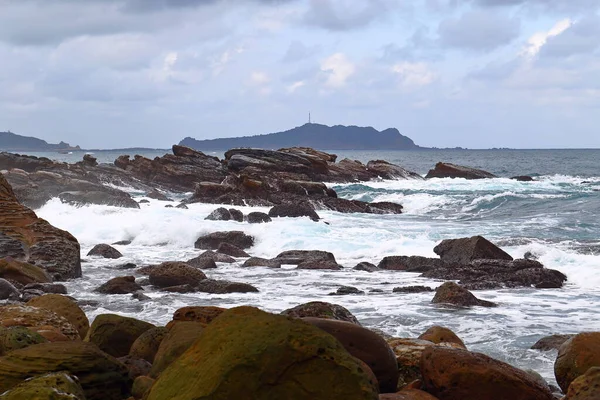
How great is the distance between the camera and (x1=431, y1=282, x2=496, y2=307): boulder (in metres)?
11.7

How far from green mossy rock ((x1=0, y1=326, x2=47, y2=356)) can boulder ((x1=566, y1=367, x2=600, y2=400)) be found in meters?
4.25

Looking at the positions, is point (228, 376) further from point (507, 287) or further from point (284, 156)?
point (284, 156)

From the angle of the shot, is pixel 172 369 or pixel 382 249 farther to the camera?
pixel 382 249

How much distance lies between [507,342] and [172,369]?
642cm

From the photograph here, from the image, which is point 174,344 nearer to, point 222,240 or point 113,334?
point 113,334

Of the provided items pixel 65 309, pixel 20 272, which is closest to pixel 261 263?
Result: pixel 20 272

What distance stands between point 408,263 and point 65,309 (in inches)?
389

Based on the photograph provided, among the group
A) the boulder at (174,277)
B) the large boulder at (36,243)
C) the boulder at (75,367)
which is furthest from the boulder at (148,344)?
the large boulder at (36,243)

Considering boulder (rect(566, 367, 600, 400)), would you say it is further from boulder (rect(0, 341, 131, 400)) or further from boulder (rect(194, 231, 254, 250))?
boulder (rect(194, 231, 254, 250))

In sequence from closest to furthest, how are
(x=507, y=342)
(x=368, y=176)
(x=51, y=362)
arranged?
(x=51, y=362) → (x=507, y=342) → (x=368, y=176)

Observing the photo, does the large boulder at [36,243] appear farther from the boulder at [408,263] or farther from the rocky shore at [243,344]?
the boulder at [408,263]

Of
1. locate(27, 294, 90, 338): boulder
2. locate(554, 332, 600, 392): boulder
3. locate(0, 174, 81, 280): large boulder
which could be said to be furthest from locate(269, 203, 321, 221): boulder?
locate(554, 332, 600, 392): boulder

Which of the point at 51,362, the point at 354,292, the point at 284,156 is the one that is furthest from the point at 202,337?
the point at 284,156

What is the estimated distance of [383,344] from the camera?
5.65 metres
